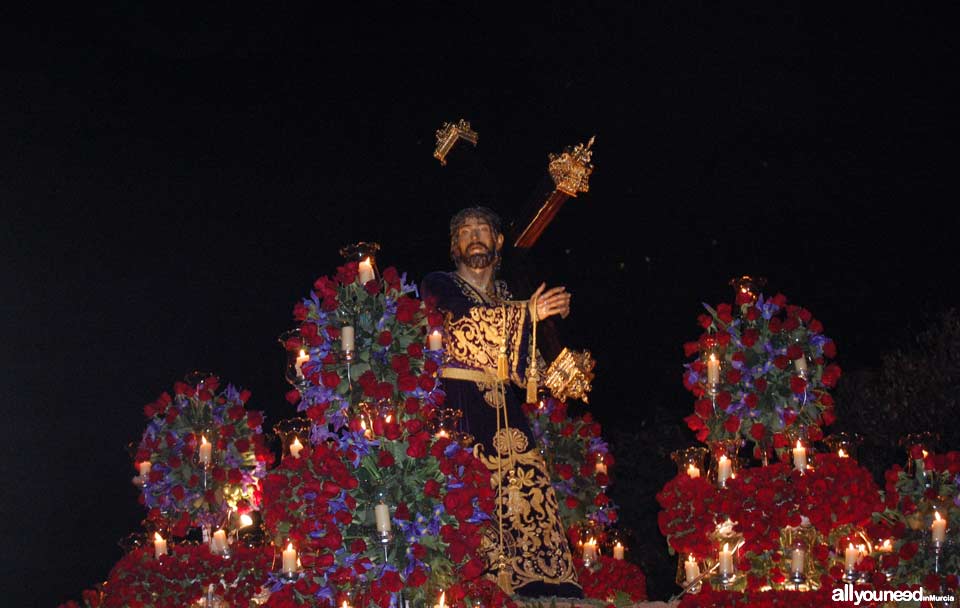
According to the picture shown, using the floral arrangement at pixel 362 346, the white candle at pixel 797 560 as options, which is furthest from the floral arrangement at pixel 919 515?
the floral arrangement at pixel 362 346

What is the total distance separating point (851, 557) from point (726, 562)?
73 cm

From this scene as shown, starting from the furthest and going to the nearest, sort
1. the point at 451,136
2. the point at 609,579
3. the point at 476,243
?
the point at 451,136
the point at 609,579
the point at 476,243

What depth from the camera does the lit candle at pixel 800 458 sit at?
7.34m

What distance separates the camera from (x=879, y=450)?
1404 cm

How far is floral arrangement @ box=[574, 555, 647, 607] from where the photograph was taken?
29.3 ft

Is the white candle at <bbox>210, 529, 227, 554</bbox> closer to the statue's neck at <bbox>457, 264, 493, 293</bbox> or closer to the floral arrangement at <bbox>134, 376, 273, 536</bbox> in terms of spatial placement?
the floral arrangement at <bbox>134, 376, 273, 536</bbox>

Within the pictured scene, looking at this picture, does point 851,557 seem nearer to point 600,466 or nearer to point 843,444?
point 843,444

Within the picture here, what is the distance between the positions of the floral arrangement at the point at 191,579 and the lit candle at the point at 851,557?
3.75 metres

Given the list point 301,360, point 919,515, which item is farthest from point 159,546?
point 919,515

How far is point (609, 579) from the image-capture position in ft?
29.8

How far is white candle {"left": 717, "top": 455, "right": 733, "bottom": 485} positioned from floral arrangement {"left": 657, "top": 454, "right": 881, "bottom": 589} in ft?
0.33

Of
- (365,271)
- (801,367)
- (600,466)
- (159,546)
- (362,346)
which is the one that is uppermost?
(365,271)

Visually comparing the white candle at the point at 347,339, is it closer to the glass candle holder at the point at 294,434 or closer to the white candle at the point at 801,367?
the glass candle holder at the point at 294,434

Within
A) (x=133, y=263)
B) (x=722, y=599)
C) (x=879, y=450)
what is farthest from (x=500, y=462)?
(x=879, y=450)
